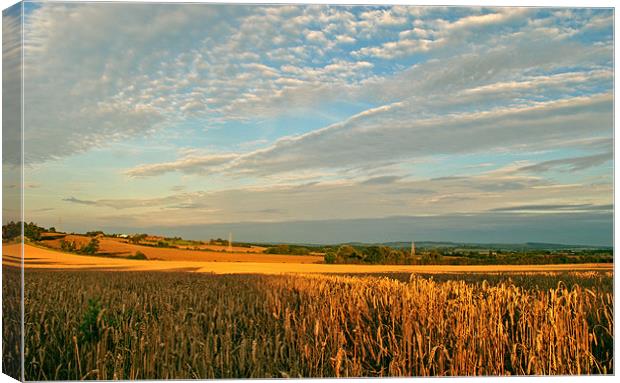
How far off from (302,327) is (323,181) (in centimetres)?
125

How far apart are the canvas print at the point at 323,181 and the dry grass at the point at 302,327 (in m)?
0.02

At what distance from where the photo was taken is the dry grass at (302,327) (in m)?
5.55

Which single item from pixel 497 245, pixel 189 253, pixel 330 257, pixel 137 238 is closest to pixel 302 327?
pixel 330 257

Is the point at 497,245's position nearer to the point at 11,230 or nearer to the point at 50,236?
the point at 50,236

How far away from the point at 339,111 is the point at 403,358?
84.2 inches

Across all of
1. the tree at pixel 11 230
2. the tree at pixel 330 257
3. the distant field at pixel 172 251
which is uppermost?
the tree at pixel 11 230

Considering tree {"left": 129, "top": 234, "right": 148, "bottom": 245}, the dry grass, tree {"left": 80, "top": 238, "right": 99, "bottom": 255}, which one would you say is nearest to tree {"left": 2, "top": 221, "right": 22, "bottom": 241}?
the dry grass

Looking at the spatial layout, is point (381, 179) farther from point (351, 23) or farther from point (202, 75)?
point (202, 75)

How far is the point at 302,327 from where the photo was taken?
5875mm

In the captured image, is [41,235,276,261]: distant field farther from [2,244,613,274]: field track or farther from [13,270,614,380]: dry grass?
[13,270,614,380]: dry grass

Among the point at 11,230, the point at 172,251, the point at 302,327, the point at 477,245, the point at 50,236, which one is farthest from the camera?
the point at 477,245

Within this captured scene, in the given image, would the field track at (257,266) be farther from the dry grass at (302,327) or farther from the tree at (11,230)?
the tree at (11,230)

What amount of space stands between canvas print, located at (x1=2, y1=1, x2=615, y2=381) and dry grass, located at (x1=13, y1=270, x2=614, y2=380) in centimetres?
2

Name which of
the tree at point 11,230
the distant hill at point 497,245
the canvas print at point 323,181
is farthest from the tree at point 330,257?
the tree at point 11,230
